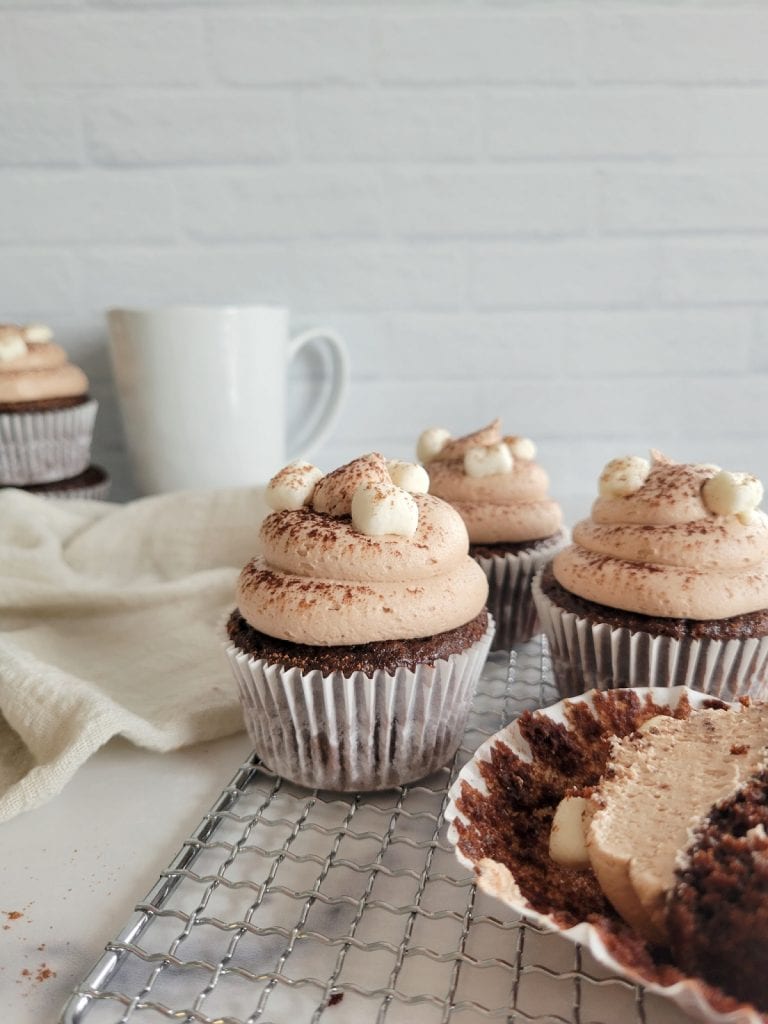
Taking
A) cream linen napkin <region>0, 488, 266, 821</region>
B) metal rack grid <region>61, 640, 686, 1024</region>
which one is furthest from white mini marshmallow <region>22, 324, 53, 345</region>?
metal rack grid <region>61, 640, 686, 1024</region>

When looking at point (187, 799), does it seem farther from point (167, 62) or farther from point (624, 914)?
point (167, 62)

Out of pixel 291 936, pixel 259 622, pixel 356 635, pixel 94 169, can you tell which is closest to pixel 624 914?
pixel 291 936

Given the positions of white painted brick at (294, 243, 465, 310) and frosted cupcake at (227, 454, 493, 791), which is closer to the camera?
frosted cupcake at (227, 454, 493, 791)

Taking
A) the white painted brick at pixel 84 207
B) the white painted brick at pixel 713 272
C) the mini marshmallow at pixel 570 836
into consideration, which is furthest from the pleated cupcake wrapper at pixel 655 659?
the white painted brick at pixel 84 207

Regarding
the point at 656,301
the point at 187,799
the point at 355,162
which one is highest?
the point at 355,162

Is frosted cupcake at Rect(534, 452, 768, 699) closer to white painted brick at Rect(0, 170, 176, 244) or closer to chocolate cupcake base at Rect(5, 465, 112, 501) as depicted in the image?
chocolate cupcake base at Rect(5, 465, 112, 501)

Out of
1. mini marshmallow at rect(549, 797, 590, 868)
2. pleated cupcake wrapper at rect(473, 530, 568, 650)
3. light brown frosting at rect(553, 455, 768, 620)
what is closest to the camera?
mini marshmallow at rect(549, 797, 590, 868)

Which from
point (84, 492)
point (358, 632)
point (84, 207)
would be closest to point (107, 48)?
point (84, 207)
